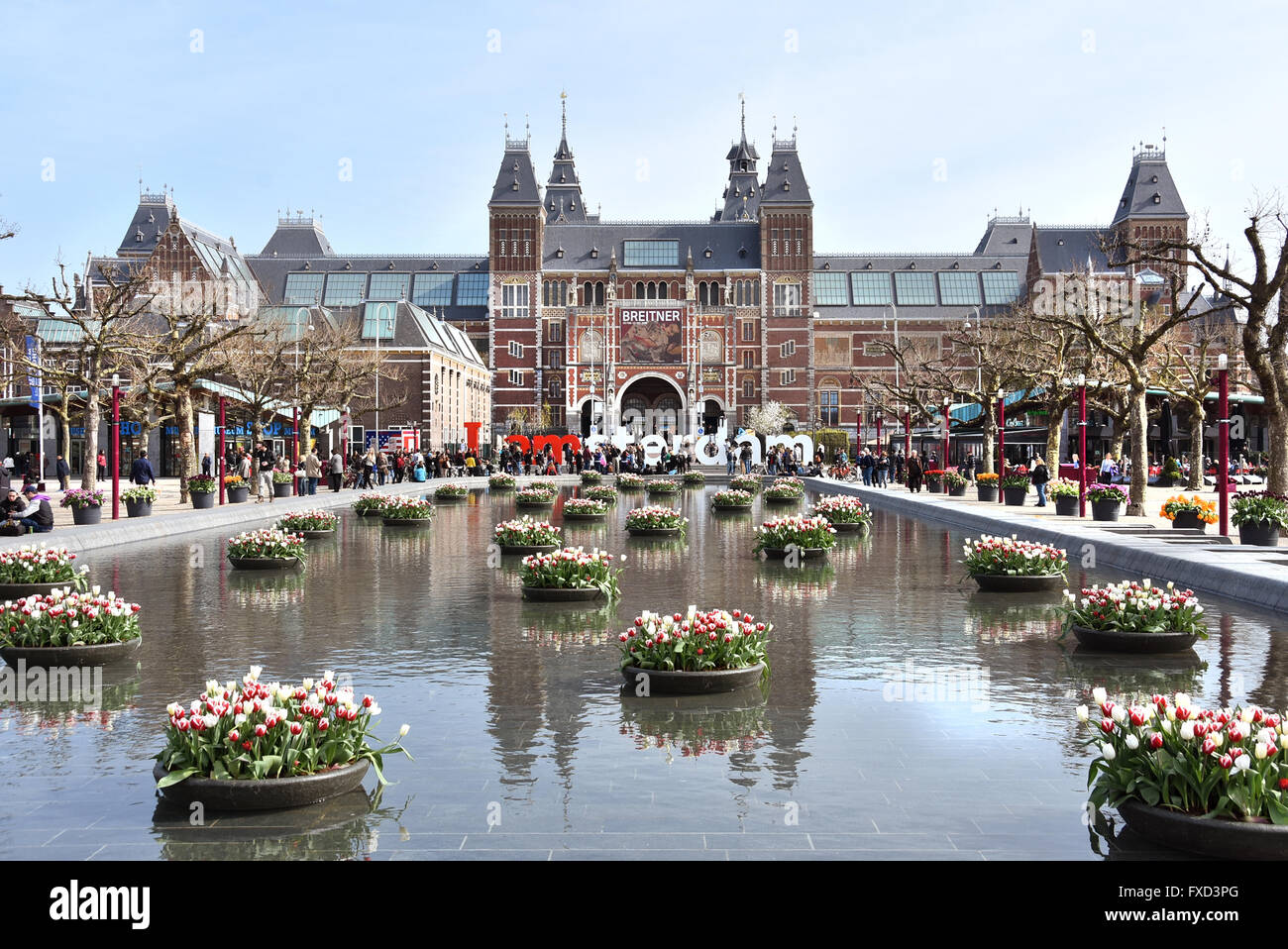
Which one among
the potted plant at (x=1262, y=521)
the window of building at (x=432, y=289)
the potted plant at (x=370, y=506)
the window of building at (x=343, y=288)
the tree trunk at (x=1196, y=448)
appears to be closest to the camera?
the potted plant at (x=1262, y=521)

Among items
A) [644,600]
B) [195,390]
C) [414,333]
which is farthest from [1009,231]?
[644,600]

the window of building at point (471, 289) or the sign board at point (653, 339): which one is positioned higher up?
the window of building at point (471, 289)

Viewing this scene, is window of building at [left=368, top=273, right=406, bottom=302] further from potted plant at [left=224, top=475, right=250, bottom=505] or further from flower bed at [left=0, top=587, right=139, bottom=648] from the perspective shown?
flower bed at [left=0, top=587, right=139, bottom=648]

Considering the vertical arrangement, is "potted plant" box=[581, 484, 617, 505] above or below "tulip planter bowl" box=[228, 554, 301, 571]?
above

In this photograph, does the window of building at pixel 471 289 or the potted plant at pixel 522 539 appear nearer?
the potted plant at pixel 522 539

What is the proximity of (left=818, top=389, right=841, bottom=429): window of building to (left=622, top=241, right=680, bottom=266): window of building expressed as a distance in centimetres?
1603

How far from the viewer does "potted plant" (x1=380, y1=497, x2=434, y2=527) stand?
80.6 feet

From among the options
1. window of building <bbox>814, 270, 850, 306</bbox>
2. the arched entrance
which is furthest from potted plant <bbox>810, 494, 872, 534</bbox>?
window of building <bbox>814, 270, 850, 306</bbox>

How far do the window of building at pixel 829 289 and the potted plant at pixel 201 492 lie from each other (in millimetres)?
76361

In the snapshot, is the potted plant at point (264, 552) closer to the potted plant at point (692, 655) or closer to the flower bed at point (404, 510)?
the flower bed at point (404, 510)

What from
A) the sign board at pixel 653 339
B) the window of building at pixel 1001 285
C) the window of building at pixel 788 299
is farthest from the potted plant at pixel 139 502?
the window of building at pixel 1001 285

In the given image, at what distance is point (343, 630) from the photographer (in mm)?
10680

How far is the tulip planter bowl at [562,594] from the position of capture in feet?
40.1
